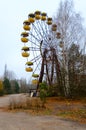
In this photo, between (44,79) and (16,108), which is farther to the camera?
(44,79)

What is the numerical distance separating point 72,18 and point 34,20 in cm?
591

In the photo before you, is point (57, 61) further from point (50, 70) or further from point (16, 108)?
point (16, 108)

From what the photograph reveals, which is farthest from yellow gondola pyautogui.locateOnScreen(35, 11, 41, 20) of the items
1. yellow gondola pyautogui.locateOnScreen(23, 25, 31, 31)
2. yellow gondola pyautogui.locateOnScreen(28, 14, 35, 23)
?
yellow gondola pyautogui.locateOnScreen(23, 25, 31, 31)

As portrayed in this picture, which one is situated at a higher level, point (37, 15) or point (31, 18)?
point (37, 15)

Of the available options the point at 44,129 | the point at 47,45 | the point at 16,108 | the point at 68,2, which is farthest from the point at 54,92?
the point at 44,129

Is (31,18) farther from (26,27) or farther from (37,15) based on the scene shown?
(26,27)

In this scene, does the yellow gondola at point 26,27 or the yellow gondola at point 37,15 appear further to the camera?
the yellow gondola at point 37,15

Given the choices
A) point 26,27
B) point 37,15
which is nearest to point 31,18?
point 37,15

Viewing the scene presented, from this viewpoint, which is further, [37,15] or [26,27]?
[37,15]

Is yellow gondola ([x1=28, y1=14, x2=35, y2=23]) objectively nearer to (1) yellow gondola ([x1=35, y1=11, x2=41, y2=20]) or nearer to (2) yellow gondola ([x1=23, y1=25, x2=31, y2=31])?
(1) yellow gondola ([x1=35, y1=11, x2=41, y2=20])

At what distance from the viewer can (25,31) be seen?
1329 inches

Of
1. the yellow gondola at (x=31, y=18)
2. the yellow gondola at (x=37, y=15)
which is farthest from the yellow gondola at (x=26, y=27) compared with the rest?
the yellow gondola at (x=37, y=15)

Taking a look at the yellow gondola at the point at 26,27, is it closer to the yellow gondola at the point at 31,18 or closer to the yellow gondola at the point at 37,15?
the yellow gondola at the point at 31,18

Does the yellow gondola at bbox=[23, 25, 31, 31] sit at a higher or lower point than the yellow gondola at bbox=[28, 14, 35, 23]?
lower
